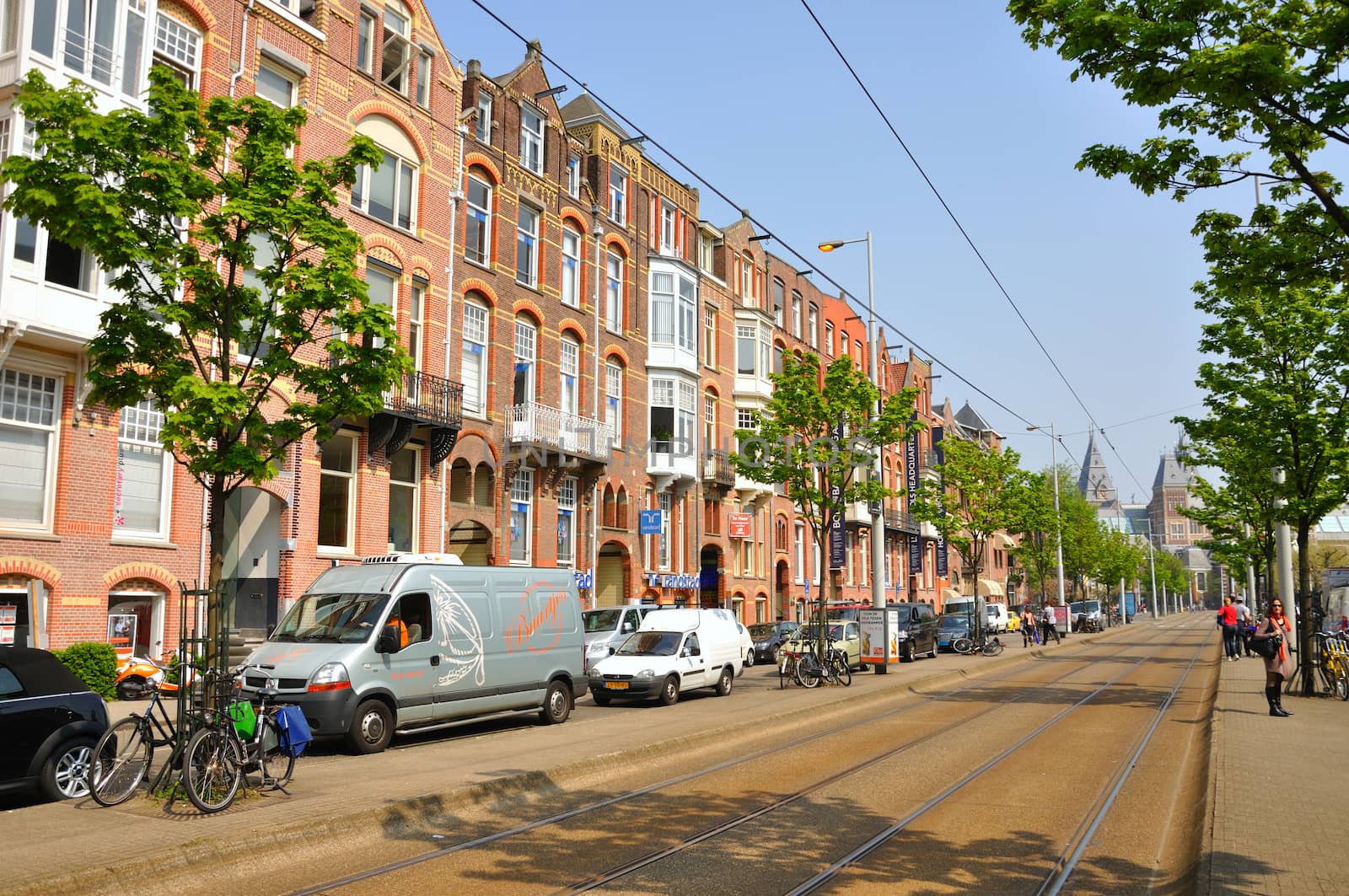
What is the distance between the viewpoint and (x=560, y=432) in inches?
1213

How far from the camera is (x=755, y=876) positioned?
7.05 m

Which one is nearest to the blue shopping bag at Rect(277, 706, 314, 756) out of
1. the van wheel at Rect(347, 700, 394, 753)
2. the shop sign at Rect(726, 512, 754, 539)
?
the van wheel at Rect(347, 700, 394, 753)

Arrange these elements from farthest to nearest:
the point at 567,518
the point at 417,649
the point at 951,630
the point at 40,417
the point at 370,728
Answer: the point at 951,630, the point at 567,518, the point at 40,417, the point at 417,649, the point at 370,728

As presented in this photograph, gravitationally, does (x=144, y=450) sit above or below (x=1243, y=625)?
above

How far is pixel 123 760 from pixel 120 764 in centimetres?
4

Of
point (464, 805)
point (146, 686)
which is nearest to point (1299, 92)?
point (464, 805)

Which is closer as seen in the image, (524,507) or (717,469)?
(524,507)

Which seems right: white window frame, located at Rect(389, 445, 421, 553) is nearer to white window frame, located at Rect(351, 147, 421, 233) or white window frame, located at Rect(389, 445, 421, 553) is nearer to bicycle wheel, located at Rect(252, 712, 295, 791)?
white window frame, located at Rect(351, 147, 421, 233)

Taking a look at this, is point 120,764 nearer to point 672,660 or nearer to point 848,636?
point 672,660

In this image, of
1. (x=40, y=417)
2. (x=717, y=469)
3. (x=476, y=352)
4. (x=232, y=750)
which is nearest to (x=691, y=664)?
(x=232, y=750)

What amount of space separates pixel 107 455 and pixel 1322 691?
76.9ft

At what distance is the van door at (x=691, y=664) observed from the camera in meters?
19.9

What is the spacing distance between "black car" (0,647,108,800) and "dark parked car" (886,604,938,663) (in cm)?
2562

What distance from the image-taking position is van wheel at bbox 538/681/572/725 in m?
16.3
